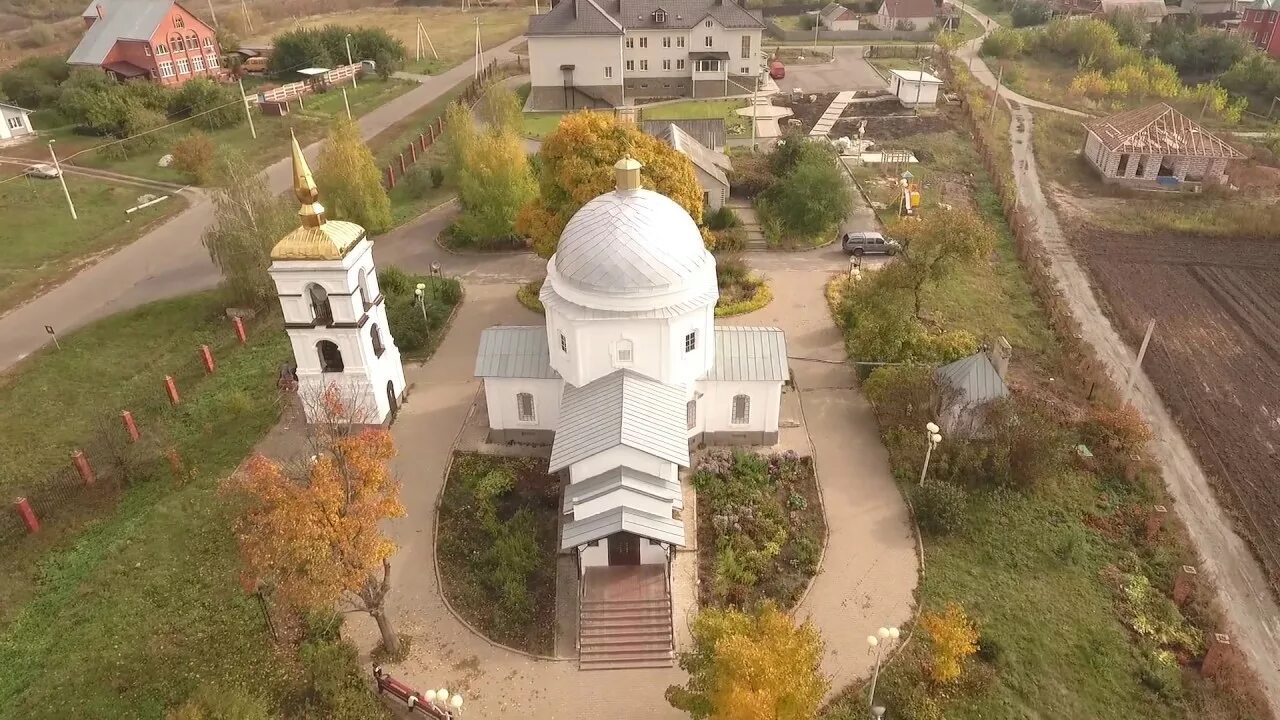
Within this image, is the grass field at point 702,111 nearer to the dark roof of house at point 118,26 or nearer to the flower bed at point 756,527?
the flower bed at point 756,527

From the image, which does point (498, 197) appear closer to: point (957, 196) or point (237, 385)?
point (237, 385)

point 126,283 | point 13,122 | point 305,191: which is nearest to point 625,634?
point 305,191

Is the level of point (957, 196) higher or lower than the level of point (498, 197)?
lower

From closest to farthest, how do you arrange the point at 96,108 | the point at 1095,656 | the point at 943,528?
the point at 1095,656 < the point at 943,528 < the point at 96,108

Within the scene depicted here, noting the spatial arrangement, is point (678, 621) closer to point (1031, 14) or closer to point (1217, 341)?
point (1217, 341)

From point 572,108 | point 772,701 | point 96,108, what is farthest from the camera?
point 572,108

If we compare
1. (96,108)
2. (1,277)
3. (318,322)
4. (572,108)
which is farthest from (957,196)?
(96,108)
